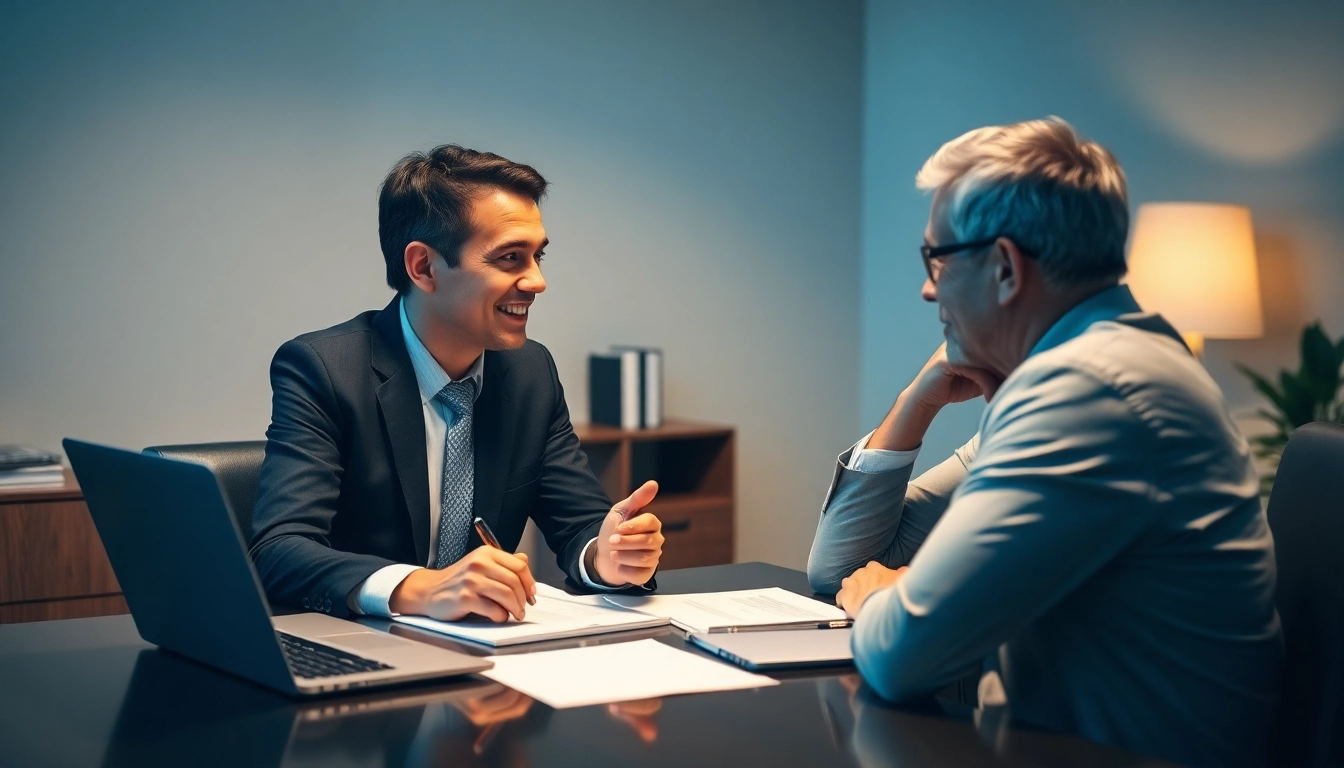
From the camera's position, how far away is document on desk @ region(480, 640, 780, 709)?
4.04 ft

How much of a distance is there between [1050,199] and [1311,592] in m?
0.52

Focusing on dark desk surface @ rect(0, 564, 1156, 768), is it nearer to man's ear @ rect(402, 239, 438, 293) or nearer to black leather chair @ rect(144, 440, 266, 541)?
black leather chair @ rect(144, 440, 266, 541)

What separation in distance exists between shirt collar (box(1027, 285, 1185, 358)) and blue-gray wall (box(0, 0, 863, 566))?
305 centimetres

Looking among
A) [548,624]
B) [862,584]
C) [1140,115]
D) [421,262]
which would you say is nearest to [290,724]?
[548,624]

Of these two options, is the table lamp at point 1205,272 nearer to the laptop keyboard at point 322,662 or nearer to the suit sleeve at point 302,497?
the suit sleeve at point 302,497

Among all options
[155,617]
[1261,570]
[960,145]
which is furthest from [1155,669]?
[155,617]

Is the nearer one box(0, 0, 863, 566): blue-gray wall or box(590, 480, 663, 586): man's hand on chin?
box(590, 480, 663, 586): man's hand on chin

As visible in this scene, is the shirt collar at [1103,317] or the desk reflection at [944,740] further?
the shirt collar at [1103,317]

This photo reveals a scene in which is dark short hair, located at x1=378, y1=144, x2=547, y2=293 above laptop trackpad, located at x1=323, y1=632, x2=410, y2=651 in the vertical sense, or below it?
above

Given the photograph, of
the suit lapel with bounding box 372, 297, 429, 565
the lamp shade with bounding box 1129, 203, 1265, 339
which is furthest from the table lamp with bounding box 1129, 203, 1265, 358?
the suit lapel with bounding box 372, 297, 429, 565

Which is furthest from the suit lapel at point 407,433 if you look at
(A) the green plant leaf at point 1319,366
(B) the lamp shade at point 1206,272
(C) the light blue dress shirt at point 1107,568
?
(A) the green plant leaf at point 1319,366

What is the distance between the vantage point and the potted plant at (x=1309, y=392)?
3.61m

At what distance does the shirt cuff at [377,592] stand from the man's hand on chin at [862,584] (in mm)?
566

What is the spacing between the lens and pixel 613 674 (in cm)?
130
